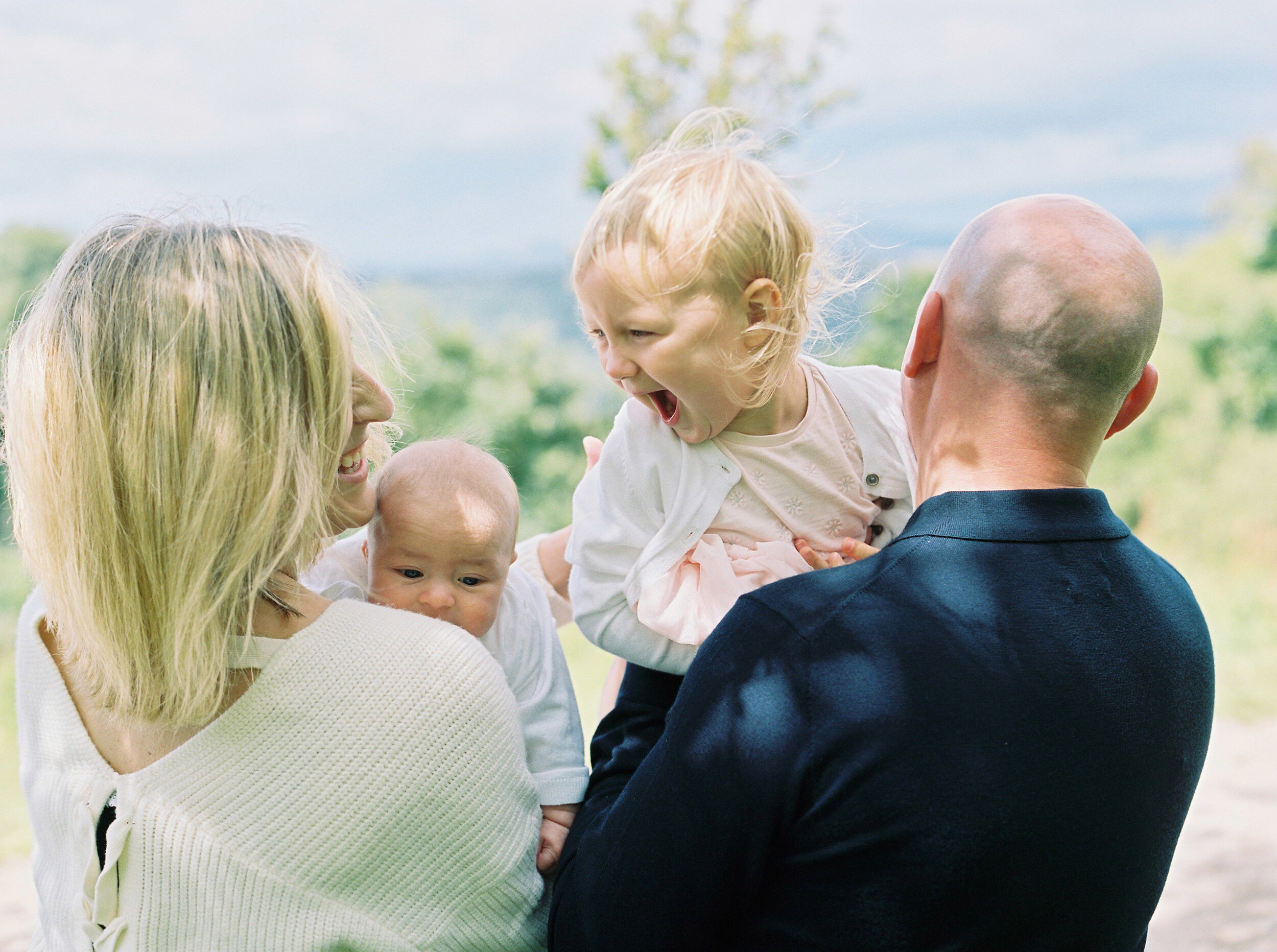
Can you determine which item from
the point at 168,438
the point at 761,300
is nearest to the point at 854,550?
the point at 761,300

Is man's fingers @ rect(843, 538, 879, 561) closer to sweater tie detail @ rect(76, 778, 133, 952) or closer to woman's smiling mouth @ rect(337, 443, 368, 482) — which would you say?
woman's smiling mouth @ rect(337, 443, 368, 482)

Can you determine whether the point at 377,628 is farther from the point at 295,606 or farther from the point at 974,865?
the point at 974,865

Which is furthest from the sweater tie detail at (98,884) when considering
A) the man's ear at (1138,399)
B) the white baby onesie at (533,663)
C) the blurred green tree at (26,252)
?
the blurred green tree at (26,252)

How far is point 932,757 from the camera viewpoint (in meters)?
1.23

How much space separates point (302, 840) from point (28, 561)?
21.2 inches

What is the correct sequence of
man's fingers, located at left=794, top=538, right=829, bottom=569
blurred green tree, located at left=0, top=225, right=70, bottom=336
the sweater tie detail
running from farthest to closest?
blurred green tree, located at left=0, top=225, right=70, bottom=336 → man's fingers, located at left=794, top=538, right=829, bottom=569 → the sweater tie detail

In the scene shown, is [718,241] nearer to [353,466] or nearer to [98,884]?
[353,466]

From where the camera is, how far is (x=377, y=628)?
4.74 feet

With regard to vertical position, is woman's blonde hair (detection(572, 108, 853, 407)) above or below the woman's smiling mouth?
above

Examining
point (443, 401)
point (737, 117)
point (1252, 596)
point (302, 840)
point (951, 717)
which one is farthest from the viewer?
point (443, 401)

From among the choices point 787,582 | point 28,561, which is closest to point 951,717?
point 787,582

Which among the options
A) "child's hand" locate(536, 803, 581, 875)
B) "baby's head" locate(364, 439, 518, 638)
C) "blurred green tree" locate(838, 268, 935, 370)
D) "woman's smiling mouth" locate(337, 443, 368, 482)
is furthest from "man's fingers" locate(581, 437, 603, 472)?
"blurred green tree" locate(838, 268, 935, 370)

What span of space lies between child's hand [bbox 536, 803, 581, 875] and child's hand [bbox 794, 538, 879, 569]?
0.59 metres

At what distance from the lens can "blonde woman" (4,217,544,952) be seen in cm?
130
